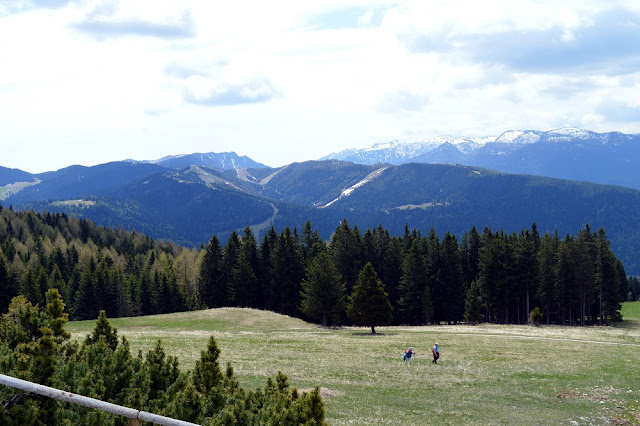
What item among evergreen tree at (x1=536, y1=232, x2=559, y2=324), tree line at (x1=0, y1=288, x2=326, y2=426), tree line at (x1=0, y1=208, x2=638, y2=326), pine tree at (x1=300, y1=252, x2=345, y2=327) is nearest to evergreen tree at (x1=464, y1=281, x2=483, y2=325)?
tree line at (x1=0, y1=208, x2=638, y2=326)

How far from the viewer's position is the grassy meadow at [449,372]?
3300cm

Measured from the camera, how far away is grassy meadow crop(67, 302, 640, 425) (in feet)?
108

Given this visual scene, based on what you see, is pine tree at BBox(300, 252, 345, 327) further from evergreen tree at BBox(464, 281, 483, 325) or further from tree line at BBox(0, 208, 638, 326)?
evergreen tree at BBox(464, 281, 483, 325)

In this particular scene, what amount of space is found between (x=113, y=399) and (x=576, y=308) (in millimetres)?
106047

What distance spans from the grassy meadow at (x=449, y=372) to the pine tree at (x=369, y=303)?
119 inches

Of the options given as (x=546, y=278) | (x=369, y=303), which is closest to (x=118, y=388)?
(x=369, y=303)

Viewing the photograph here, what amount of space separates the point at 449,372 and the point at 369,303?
32567mm

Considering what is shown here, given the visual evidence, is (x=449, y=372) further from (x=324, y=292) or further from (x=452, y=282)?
(x=452, y=282)

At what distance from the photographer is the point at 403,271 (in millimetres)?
112125

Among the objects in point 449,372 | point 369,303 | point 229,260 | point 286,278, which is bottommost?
point 449,372

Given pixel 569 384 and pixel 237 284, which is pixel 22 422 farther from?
pixel 237 284

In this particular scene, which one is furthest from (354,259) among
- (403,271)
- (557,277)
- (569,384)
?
(569,384)

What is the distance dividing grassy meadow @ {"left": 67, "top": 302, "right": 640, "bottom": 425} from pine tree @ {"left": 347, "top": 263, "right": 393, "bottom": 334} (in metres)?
3.03

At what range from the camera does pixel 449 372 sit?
45688 millimetres
